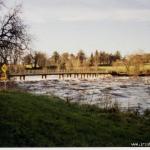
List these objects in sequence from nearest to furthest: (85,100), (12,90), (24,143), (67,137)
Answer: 1. (24,143)
2. (67,137)
3. (12,90)
4. (85,100)

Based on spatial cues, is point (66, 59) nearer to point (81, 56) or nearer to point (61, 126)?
point (81, 56)

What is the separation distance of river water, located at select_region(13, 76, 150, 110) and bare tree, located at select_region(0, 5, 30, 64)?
535 mm

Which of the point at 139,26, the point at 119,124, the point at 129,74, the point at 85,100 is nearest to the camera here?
the point at 139,26

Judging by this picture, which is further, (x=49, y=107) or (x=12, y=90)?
(x=12, y=90)

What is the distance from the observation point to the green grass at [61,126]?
331 cm

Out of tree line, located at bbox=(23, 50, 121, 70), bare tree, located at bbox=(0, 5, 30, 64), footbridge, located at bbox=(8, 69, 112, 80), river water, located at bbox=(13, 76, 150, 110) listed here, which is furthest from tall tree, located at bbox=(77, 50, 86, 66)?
bare tree, located at bbox=(0, 5, 30, 64)

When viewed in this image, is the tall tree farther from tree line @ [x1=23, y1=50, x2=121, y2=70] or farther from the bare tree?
the bare tree

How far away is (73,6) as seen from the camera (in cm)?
403

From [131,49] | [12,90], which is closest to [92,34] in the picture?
[131,49]

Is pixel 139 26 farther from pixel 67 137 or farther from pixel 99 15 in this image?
pixel 67 137

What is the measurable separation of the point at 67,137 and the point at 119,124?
3.34ft

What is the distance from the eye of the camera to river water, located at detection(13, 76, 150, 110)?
16.4ft

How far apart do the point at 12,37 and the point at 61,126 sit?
4.95 ft

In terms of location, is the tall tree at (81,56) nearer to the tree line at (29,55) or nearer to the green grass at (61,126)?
the tree line at (29,55)
